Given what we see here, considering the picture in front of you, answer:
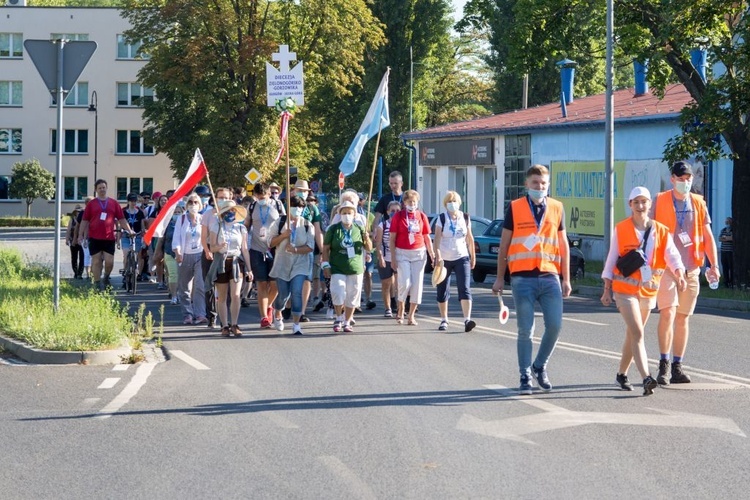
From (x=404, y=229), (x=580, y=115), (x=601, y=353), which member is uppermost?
(x=580, y=115)

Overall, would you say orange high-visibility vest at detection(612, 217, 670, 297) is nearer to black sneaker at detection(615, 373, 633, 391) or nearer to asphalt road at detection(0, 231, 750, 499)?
black sneaker at detection(615, 373, 633, 391)

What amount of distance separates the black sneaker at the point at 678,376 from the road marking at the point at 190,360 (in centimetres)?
434

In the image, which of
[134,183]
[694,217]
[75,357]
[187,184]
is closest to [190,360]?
[75,357]

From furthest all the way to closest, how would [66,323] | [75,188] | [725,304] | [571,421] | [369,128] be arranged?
[75,188]
[725,304]
[369,128]
[66,323]
[571,421]

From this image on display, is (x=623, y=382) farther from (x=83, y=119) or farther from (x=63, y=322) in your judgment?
(x=83, y=119)

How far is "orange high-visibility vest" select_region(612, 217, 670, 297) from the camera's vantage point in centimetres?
1009

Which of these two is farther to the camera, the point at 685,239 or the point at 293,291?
the point at 293,291

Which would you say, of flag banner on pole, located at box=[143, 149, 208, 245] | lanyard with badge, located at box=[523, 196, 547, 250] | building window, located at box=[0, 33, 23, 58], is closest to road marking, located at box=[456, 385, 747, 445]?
lanyard with badge, located at box=[523, 196, 547, 250]

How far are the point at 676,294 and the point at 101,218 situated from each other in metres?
12.4

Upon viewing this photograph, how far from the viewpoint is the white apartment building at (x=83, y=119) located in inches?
3233

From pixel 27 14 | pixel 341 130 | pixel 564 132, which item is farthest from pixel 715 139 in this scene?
pixel 27 14

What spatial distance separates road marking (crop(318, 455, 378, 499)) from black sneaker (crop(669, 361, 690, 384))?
4197 millimetres

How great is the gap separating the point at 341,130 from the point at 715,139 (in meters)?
42.0

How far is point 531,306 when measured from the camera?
10156 millimetres
